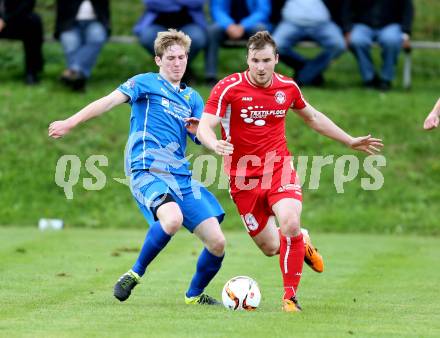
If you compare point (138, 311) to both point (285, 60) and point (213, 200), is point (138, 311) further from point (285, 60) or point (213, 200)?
point (285, 60)

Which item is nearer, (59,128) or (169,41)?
(59,128)

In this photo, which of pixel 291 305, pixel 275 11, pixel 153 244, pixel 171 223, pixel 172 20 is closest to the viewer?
pixel 291 305

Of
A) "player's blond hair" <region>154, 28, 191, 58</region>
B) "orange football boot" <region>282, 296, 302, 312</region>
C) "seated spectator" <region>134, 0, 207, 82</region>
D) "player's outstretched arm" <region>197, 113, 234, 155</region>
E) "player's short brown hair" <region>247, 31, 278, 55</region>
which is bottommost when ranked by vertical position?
"seated spectator" <region>134, 0, 207, 82</region>

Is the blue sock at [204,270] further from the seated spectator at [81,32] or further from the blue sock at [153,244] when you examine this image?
the seated spectator at [81,32]

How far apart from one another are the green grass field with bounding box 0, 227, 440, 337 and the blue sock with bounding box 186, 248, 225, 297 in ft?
0.57

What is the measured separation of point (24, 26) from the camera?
1833 centimetres

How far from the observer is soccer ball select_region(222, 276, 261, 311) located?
8.45 meters

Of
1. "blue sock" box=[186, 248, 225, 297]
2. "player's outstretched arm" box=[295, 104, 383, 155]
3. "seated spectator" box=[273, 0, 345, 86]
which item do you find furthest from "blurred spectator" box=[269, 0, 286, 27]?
"blue sock" box=[186, 248, 225, 297]

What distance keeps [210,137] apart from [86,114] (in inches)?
40.1

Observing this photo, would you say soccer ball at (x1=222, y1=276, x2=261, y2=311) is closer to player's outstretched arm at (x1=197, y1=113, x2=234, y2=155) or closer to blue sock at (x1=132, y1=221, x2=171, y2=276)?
blue sock at (x1=132, y1=221, x2=171, y2=276)

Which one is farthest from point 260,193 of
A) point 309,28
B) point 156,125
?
point 309,28

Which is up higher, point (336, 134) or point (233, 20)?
point (336, 134)

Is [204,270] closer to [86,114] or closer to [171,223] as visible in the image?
[171,223]

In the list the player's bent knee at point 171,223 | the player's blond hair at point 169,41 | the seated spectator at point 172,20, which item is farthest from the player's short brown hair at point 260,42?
the seated spectator at point 172,20
